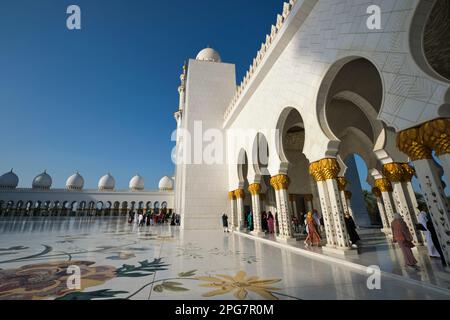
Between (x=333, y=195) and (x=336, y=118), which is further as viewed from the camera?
(x=336, y=118)

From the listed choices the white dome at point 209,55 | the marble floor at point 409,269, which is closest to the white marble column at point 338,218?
the marble floor at point 409,269

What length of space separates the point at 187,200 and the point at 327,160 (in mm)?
7086

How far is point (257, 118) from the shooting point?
7270mm

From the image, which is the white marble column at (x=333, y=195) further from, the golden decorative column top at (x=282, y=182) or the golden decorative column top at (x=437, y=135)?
the golden decorative column top at (x=437, y=135)

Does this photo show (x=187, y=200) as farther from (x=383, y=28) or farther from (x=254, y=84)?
(x=383, y=28)

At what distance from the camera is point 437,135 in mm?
2221

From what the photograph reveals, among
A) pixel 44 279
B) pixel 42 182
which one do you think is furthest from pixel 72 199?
pixel 44 279

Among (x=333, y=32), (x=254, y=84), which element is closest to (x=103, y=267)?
(x=333, y=32)

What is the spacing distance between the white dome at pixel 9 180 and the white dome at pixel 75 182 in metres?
4.43

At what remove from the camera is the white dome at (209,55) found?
14.7 meters

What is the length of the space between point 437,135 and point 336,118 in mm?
4733

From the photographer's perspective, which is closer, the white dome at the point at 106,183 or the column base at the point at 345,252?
the column base at the point at 345,252

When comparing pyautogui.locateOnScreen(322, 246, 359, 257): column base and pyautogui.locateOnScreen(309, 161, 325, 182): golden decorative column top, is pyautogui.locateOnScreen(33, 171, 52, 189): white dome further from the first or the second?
pyautogui.locateOnScreen(322, 246, 359, 257): column base

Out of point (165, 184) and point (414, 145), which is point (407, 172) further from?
point (165, 184)
